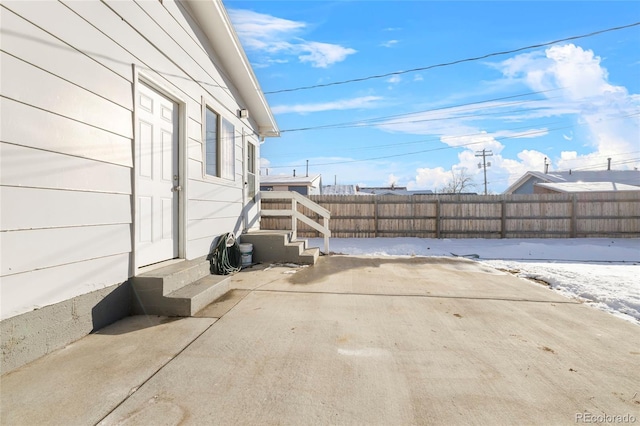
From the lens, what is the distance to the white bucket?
18.7ft

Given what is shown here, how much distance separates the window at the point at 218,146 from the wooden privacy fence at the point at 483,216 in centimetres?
539

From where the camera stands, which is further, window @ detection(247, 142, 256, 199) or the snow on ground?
window @ detection(247, 142, 256, 199)

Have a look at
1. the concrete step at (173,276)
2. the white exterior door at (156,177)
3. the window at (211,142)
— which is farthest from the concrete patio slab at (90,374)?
the window at (211,142)

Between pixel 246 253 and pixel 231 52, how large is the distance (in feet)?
12.3

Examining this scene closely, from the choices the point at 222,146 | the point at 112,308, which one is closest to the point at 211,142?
the point at 222,146

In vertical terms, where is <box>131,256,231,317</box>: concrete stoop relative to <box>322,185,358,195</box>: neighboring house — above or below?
below

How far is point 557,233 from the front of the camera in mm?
10516

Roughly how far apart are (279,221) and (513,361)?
9.35 metres

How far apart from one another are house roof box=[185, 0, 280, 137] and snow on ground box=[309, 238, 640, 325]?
14.2 feet

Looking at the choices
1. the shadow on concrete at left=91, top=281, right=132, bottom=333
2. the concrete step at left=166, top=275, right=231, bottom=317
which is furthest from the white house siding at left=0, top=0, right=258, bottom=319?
the concrete step at left=166, top=275, right=231, bottom=317

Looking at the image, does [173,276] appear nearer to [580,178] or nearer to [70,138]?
[70,138]

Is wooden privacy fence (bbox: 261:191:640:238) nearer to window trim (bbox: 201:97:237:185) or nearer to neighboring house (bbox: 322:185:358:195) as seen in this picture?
window trim (bbox: 201:97:237:185)

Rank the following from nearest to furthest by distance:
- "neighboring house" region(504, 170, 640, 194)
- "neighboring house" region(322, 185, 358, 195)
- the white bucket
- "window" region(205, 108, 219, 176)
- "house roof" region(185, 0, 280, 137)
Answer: "house roof" region(185, 0, 280, 137), "window" region(205, 108, 219, 176), the white bucket, "neighboring house" region(504, 170, 640, 194), "neighboring house" region(322, 185, 358, 195)

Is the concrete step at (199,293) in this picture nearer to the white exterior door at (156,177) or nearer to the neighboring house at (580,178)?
the white exterior door at (156,177)
